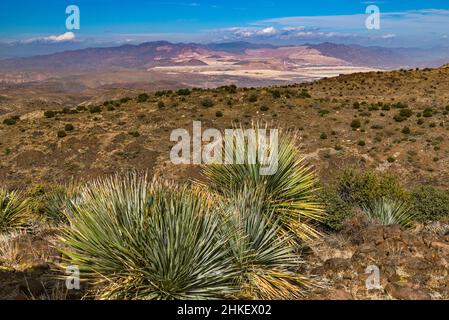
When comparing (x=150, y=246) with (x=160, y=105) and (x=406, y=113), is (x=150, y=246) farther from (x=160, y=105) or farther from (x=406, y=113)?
(x=160, y=105)

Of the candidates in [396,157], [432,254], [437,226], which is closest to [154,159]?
[396,157]

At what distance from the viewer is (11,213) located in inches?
408

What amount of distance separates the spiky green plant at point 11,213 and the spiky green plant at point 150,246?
580cm

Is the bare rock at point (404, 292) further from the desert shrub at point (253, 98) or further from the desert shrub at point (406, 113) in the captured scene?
the desert shrub at point (253, 98)

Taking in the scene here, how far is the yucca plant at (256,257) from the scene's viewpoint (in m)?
5.41

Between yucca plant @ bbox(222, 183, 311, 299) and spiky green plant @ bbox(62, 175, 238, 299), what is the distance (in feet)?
0.77

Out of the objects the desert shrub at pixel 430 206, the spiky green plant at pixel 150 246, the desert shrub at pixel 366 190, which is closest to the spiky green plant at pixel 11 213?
the spiky green plant at pixel 150 246

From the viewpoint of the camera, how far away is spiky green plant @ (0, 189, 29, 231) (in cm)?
1007

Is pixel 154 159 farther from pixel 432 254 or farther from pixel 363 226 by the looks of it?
pixel 432 254

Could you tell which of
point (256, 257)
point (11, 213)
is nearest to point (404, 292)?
point (256, 257)

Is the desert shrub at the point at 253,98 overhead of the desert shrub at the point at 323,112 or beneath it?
overhead

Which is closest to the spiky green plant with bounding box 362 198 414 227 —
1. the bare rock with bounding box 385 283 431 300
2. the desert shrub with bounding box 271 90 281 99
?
the bare rock with bounding box 385 283 431 300

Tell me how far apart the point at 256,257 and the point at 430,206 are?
1152cm

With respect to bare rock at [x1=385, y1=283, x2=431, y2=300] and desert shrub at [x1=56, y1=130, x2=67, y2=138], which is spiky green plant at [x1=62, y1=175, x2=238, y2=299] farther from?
desert shrub at [x1=56, y1=130, x2=67, y2=138]
